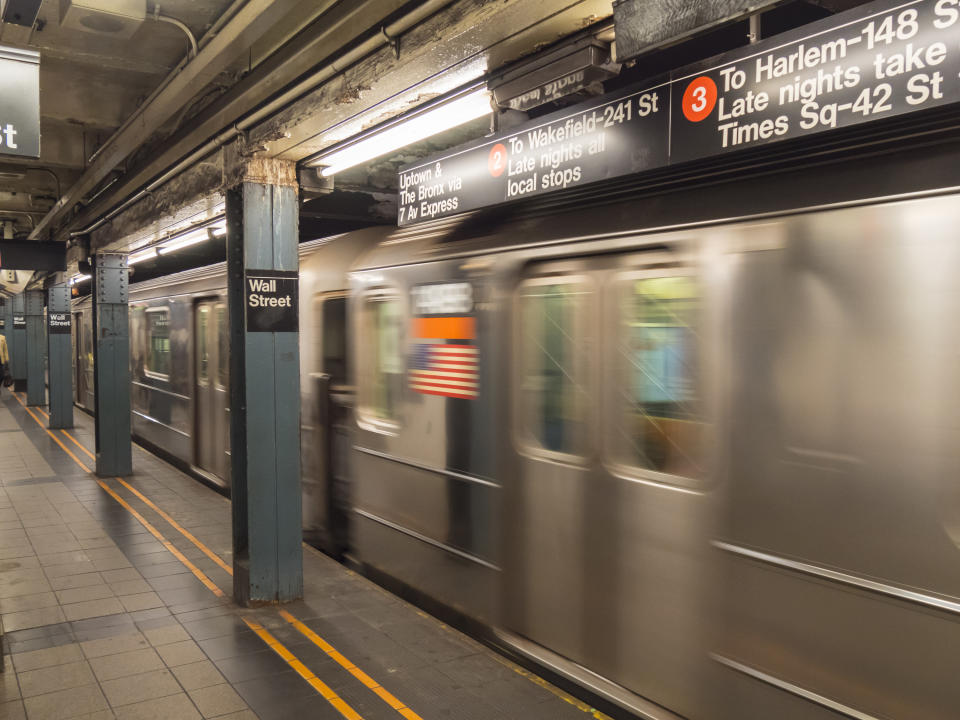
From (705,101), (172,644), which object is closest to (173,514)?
(172,644)

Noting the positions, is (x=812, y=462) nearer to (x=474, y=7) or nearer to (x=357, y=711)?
(x=474, y=7)

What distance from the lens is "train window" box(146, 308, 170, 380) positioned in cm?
986

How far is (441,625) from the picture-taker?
4.59 m

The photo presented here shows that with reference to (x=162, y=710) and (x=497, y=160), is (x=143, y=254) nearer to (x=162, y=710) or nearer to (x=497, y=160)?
(x=162, y=710)

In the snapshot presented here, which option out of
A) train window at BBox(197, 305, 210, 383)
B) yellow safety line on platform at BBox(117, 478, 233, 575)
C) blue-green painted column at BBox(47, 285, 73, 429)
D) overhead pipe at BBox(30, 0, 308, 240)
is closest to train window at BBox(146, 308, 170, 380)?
train window at BBox(197, 305, 210, 383)

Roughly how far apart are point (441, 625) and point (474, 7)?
11.2 ft

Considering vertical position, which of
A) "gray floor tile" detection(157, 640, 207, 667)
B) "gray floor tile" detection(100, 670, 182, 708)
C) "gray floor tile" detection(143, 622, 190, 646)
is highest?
"gray floor tile" detection(100, 670, 182, 708)

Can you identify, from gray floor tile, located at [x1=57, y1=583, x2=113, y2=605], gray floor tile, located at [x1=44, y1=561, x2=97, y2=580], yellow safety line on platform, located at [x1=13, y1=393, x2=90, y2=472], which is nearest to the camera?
gray floor tile, located at [x1=57, y1=583, x2=113, y2=605]

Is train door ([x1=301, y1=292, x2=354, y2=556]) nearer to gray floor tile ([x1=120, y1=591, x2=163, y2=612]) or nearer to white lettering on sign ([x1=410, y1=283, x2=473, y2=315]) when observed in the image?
white lettering on sign ([x1=410, y1=283, x2=473, y2=315])

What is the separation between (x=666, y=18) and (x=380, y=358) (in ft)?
10.5

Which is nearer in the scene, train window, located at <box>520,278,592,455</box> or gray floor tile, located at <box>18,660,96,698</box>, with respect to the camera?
train window, located at <box>520,278,592,455</box>

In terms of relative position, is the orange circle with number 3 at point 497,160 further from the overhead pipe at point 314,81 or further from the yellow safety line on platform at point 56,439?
the yellow safety line on platform at point 56,439

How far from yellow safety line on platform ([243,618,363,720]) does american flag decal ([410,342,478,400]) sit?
5.52ft

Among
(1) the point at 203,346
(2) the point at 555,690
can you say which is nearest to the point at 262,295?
(2) the point at 555,690
